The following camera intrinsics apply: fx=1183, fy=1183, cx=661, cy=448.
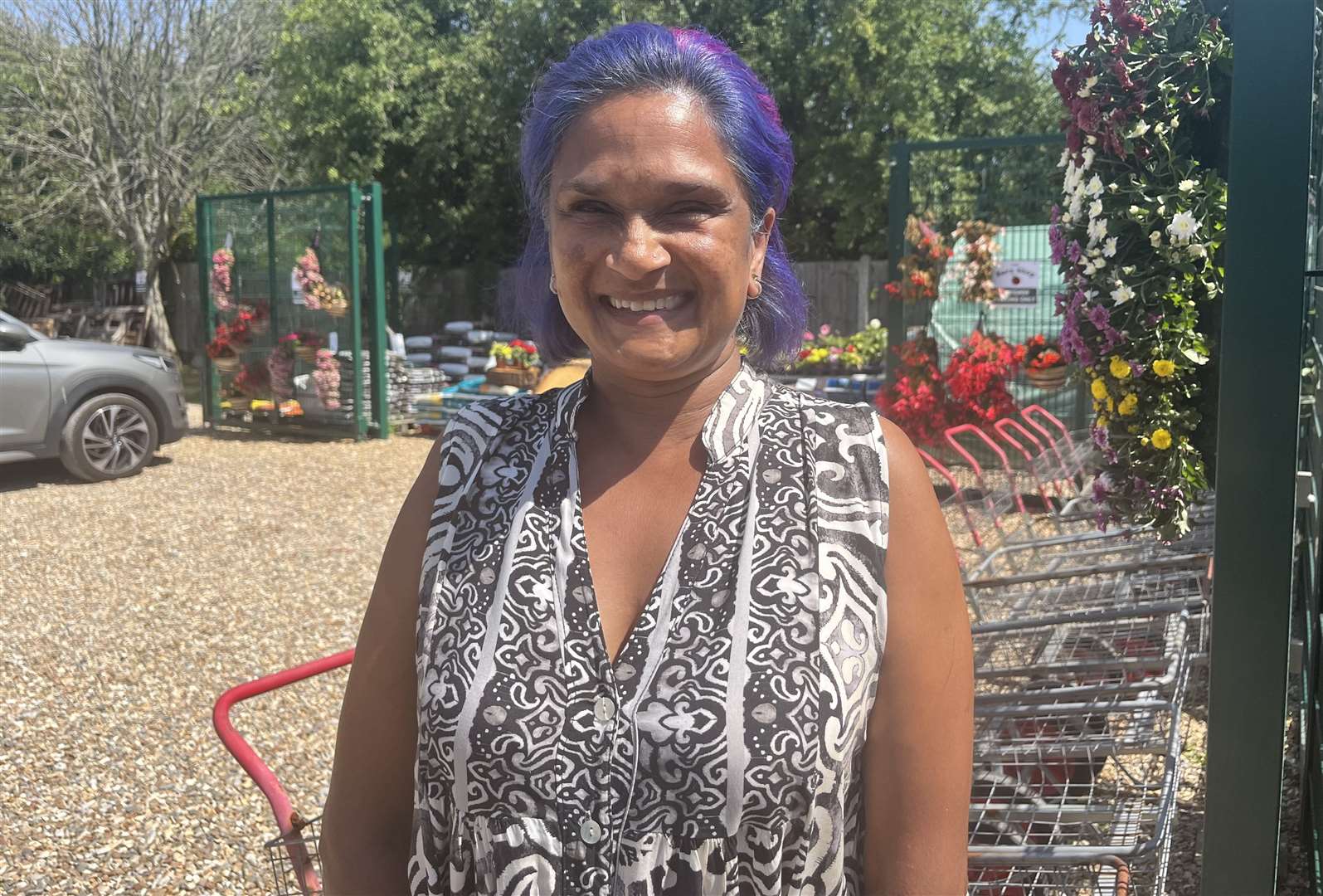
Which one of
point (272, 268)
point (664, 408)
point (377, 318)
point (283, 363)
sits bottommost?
point (283, 363)

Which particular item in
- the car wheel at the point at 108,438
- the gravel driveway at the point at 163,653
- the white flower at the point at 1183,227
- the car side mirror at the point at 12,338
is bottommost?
the gravel driveway at the point at 163,653

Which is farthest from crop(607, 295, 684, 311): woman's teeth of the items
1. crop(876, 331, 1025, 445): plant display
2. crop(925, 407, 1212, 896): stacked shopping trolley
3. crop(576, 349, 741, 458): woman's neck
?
crop(876, 331, 1025, 445): plant display

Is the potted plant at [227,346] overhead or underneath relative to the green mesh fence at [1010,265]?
underneath

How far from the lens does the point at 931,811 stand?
1.50 m

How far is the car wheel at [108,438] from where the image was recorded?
1023cm

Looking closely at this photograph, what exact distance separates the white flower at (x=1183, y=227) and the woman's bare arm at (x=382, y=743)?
2.08m

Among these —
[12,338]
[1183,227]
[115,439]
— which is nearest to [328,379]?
[115,439]

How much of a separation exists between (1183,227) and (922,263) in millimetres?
6481

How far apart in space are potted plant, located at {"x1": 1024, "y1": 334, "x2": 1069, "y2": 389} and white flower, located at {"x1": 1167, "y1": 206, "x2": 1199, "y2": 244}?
544 cm

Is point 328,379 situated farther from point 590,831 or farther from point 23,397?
point 590,831

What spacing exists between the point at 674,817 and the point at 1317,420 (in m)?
2.98

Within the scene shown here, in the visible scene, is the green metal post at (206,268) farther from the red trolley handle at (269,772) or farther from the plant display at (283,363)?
the red trolley handle at (269,772)

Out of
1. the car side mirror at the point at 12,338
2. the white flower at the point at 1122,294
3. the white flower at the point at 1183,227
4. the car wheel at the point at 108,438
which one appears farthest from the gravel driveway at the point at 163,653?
the white flower at the point at 1183,227

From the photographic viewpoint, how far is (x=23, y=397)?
32.0 feet
